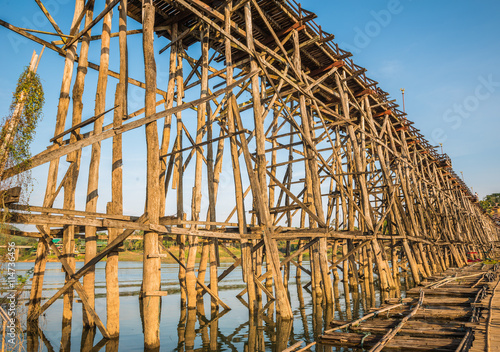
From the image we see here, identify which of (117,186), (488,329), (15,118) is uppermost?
(15,118)

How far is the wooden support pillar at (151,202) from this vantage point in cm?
534

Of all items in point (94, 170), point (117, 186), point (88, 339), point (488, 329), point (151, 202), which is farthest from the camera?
point (94, 170)

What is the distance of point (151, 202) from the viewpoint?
18.3 ft

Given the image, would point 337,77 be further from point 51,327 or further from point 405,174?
point 51,327

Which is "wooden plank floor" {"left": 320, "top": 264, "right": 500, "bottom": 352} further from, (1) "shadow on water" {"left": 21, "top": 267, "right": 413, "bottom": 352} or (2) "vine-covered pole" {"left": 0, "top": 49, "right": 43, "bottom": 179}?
(2) "vine-covered pole" {"left": 0, "top": 49, "right": 43, "bottom": 179}

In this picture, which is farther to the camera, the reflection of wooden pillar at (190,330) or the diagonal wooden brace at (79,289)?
Answer: the reflection of wooden pillar at (190,330)

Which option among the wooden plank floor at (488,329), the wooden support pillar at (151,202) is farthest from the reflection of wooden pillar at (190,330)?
the wooden plank floor at (488,329)

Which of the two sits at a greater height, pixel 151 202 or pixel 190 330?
pixel 151 202

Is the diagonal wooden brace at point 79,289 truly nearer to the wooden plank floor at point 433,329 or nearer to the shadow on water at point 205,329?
the shadow on water at point 205,329

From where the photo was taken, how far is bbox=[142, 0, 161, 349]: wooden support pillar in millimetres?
5344

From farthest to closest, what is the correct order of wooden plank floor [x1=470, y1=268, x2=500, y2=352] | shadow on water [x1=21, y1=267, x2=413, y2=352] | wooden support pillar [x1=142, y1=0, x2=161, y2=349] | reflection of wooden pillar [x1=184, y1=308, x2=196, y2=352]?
reflection of wooden pillar [x1=184, y1=308, x2=196, y2=352] < shadow on water [x1=21, y1=267, x2=413, y2=352] < wooden support pillar [x1=142, y1=0, x2=161, y2=349] < wooden plank floor [x1=470, y1=268, x2=500, y2=352]

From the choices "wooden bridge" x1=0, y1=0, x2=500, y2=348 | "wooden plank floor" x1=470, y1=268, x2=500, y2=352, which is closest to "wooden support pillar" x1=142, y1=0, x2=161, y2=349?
"wooden bridge" x1=0, y1=0, x2=500, y2=348

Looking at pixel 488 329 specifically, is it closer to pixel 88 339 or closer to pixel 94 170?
pixel 88 339

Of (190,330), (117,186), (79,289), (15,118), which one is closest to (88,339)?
(79,289)
